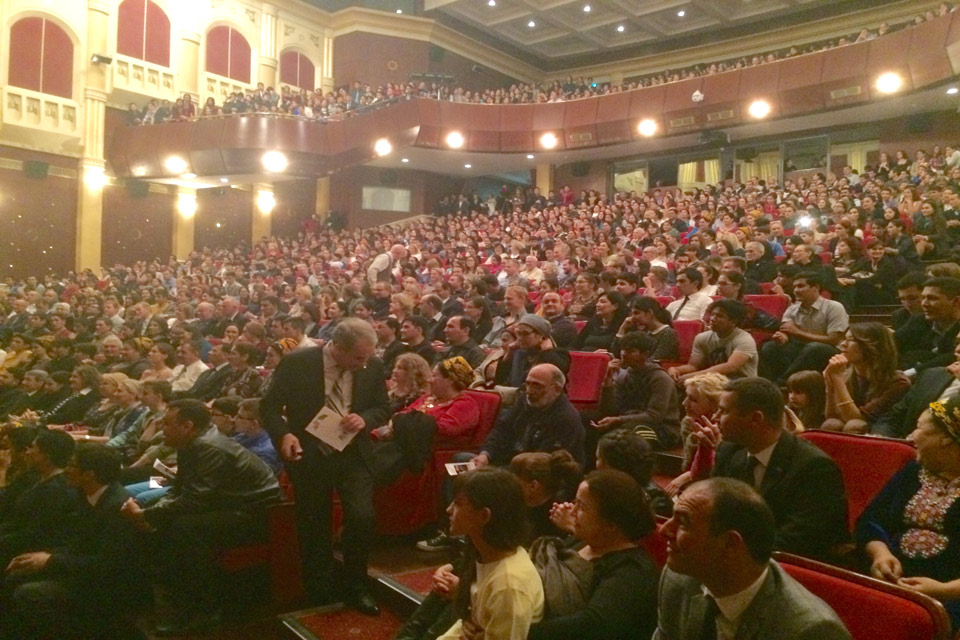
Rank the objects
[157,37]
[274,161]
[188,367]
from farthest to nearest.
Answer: [157,37] < [274,161] < [188,367]

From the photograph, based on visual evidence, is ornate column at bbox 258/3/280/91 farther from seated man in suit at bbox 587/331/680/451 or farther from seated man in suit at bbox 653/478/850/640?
seated man in suit at bbox 653/478/850/640

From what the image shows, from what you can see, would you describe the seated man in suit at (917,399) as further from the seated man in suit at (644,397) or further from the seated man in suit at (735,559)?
the seated man in suit at (735,559)

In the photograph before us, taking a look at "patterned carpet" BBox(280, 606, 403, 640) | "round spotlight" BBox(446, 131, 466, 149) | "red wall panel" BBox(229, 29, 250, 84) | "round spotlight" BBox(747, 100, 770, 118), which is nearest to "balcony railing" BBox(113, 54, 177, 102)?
"red wall panel" BBox(229, 29, 250, 84)

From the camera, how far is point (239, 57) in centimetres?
1627

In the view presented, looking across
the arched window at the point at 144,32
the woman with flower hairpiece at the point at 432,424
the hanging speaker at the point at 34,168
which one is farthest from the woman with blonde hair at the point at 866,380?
the arched window at the point at 144,32

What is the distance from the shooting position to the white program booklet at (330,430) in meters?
2.65

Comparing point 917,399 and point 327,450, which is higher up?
point 917,399

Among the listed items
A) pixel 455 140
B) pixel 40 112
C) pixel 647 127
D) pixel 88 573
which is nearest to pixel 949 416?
pixel 88 573

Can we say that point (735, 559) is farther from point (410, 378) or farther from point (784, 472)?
point (410, 378)

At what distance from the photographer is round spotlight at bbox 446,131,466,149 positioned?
1441cm

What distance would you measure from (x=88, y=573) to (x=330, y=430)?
1138 millimetres

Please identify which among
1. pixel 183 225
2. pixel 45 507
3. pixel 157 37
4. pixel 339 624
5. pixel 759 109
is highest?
pixel 157 37

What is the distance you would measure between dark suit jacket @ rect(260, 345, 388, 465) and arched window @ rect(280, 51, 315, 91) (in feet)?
52.0

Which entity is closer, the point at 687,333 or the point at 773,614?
the point at 773,614
